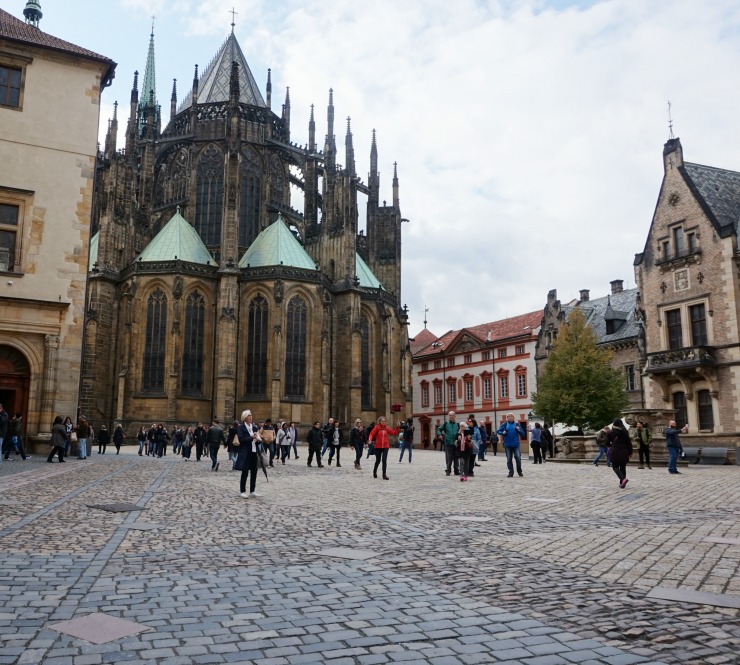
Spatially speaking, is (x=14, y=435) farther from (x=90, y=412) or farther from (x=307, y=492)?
(x=90, y=412)

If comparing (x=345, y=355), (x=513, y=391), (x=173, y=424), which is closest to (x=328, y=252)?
(x=345, y=355)

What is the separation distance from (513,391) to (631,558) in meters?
54.6

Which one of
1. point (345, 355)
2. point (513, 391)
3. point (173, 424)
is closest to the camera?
point (173, 424)

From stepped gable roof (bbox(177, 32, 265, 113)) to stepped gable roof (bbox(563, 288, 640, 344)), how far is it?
30690 millimetres

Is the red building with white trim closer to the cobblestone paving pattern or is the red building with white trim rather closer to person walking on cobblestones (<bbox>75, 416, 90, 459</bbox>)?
person walking on cobblestones (<bbox>75, 416, 90, 459</bbox>)

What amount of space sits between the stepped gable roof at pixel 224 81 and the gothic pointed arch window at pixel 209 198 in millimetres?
6078

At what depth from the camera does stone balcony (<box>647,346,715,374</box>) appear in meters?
33.7

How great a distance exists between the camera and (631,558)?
695cm

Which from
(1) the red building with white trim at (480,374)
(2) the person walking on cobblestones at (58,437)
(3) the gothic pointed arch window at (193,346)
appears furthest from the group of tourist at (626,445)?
(1) the red building with white trim at (480,374)

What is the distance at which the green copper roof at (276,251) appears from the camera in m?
48.6

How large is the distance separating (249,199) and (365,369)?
15509 millimetres

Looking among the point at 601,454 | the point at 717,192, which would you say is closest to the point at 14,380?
the point at 601,454

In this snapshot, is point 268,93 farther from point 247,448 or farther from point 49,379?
point 247,448

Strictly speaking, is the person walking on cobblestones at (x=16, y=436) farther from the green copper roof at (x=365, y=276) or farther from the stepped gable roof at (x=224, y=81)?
the stepped gable roof at (x=224, y=81)
